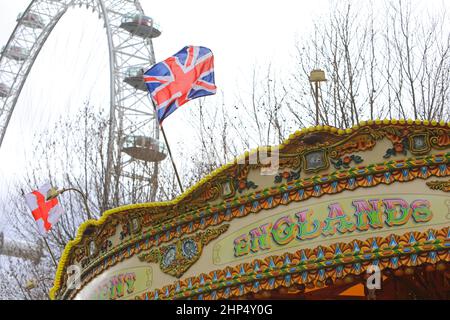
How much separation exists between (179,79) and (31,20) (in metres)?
31.7

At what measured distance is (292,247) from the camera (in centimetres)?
751

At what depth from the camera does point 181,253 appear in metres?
8.33

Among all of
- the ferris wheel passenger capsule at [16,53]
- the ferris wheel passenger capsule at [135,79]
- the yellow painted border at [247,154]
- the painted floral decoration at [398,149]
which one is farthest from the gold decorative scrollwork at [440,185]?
the ferris wheel passenger capsule at [16,53]

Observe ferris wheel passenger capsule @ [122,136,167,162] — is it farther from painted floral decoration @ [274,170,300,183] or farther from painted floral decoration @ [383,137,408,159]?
painted floral decoration @ [383,137,408,159]

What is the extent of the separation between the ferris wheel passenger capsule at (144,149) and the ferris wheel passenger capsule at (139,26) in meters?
7.68

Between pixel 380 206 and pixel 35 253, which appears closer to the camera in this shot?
pixel 380 206

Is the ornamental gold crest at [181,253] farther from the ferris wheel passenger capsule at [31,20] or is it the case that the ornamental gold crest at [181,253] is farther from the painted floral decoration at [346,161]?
the ferris wheel passenger capsule at [31,20]

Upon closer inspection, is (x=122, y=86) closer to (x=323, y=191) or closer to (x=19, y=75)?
(x=19, y=75)

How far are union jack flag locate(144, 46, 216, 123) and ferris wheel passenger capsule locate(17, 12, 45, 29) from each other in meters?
30.6

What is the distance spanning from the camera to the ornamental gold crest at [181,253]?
26.7 ft

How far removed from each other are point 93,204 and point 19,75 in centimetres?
2220

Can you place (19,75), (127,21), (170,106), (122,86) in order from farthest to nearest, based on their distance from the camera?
(19,75) < (127,21) < (122,86) < (170,106)
